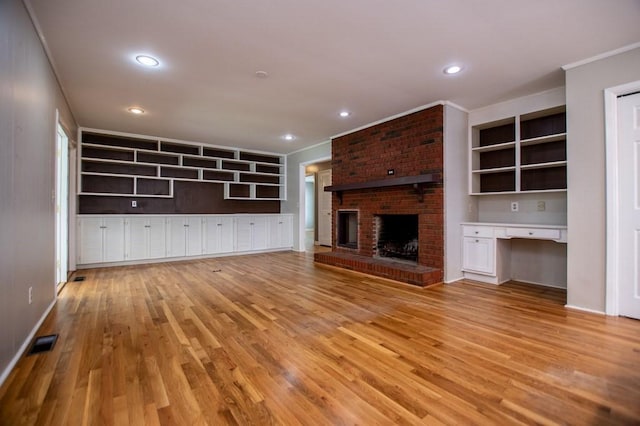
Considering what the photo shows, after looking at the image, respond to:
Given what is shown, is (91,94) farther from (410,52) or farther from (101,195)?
(410,52)

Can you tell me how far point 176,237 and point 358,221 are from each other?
11.6 feet

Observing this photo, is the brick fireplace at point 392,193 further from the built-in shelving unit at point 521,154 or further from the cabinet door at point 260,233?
the cabinet door at point 260,233

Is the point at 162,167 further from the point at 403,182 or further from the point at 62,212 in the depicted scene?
the point at 403,182

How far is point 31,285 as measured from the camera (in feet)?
7.72

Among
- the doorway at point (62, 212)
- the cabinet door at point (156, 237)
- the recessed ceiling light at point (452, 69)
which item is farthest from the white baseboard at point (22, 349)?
the recessed ceiling light at point (452, 69)

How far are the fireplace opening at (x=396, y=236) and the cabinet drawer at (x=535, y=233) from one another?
1.44 meters

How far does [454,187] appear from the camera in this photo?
416 centimetres

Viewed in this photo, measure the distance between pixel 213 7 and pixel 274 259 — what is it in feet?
14.9

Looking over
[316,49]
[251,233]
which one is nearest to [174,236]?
[251,233]

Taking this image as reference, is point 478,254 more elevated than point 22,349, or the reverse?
point 478,254

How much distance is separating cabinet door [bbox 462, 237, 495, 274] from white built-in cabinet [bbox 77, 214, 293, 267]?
418cm

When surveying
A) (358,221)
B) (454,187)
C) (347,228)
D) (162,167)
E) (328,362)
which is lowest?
(328,362)

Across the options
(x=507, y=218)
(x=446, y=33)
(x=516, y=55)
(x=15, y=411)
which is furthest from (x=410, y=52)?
(x=15, y=411)

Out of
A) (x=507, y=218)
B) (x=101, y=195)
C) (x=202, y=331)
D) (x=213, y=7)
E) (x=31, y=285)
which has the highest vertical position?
(x=213, y=7)
